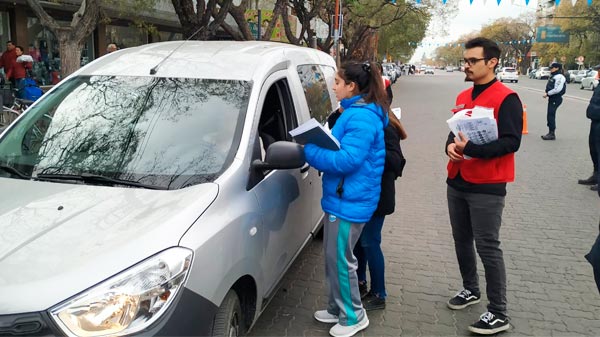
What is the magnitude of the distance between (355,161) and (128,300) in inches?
59.2

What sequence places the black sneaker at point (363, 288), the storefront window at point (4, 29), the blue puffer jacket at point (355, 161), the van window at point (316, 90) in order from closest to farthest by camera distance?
1. the blue puffer jacket at point (355, 161)
2. the black sneaker at point (363, 288)
3. the van window at point (316, 90)
4. the storefront window at point (4, 29)

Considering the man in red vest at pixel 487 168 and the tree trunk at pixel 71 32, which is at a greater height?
the tree trunk at pixel 71 32

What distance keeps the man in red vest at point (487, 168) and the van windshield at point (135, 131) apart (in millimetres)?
1488

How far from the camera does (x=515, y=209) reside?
6523 mm

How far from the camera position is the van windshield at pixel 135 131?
281 cm

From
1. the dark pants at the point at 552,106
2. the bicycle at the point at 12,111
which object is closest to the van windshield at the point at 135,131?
the bicycle at the point at 12,111

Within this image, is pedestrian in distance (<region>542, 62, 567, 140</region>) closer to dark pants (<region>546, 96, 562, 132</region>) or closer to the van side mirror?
dark pants (<region>546, 96, 562, 132</region>)

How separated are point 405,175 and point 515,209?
91.4 inches

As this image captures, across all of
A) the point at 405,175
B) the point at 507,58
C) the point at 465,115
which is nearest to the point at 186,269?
the point at 465,115

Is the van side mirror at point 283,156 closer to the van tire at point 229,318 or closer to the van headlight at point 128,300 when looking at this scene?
the van tire at point 229,318

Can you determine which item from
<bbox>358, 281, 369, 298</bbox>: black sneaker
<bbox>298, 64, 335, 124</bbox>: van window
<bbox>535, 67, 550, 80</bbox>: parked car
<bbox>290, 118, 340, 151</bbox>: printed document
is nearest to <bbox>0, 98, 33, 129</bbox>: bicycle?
<bbox>298, 64, 335, 124</bbox>: van window

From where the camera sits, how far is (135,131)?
3.03 m

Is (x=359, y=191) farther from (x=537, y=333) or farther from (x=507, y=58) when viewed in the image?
(x=507, y=58)

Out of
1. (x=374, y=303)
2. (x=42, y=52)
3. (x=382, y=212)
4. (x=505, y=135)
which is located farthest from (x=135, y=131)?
(x=42, y=52)
